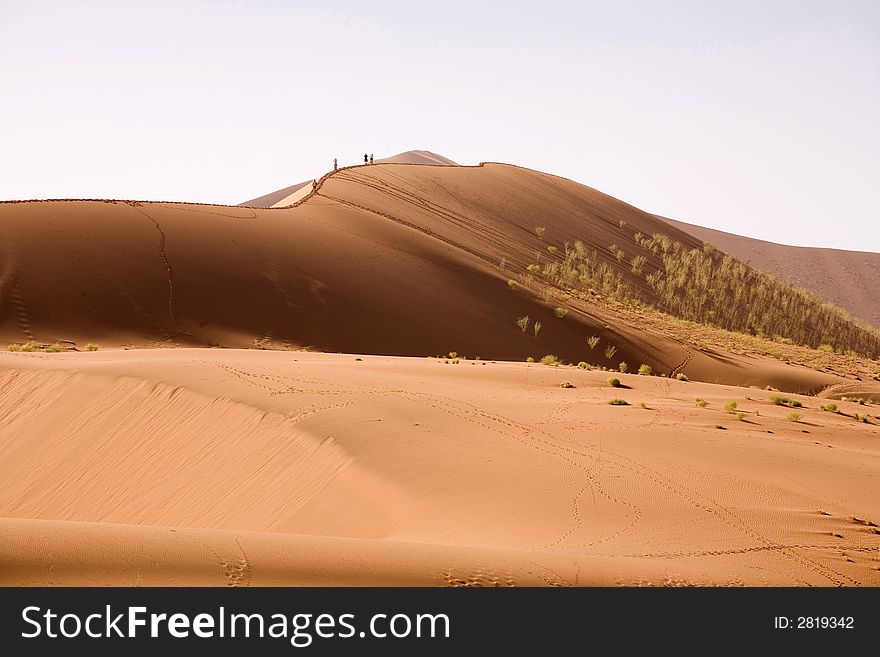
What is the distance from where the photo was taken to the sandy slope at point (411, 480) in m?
7.03

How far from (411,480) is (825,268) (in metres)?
99.0

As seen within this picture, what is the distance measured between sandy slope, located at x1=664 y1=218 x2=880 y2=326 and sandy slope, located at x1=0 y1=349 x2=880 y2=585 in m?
76.1

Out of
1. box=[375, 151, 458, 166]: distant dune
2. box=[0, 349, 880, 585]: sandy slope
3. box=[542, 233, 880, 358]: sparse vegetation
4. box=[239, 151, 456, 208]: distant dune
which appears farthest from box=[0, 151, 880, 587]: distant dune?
box=[375, 151, 458, 166]: distant dune

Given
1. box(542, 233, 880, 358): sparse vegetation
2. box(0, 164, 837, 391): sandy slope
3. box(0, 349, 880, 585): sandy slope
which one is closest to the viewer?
box(0, 349, 880, 585): sandy slope

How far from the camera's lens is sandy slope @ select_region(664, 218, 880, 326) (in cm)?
8994

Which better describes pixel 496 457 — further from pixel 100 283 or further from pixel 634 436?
pixel 100 283

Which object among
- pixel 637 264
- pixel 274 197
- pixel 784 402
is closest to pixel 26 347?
pixel 784 402

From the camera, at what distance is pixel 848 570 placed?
26.4 ft

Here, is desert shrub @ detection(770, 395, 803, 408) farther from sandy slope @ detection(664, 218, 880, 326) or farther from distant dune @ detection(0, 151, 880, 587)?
sandy slope @ detection(664, 218, 880, 326)

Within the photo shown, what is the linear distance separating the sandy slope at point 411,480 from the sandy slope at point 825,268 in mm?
76149

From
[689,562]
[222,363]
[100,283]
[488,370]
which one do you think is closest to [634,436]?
[689,562]

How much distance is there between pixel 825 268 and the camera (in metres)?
101

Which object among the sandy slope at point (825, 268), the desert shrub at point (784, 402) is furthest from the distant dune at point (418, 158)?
the desert shrub at point (784, 402)
